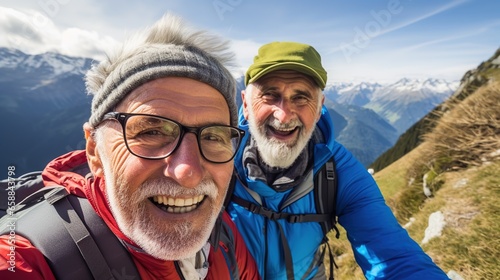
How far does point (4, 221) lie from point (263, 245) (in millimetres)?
2307

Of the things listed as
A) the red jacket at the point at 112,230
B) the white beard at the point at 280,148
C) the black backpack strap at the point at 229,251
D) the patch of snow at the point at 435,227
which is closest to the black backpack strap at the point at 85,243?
the red jacket at the point at 112,230

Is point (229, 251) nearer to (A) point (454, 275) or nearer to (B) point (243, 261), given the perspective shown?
(B) point (243, 261)

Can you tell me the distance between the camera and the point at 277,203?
10.2 ft

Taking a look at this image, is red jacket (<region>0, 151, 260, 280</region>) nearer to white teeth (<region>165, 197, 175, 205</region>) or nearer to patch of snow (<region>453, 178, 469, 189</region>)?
white teeth (<region>165, 197, 175, 205</region>)

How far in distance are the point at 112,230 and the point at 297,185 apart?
2052mm

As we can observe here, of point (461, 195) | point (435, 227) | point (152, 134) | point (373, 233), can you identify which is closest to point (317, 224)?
point (373, 233)

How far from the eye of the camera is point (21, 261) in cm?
131

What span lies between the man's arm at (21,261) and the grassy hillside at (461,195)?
4266 mm

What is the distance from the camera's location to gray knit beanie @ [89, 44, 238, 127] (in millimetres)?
1788

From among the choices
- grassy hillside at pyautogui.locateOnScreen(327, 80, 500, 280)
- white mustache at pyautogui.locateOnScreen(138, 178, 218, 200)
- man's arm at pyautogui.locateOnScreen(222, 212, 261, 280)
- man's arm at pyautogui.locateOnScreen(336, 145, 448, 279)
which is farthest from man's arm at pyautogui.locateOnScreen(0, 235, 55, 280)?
grassy hillside at pyautogui.locateOnScreen(327, 80, 500, 280)

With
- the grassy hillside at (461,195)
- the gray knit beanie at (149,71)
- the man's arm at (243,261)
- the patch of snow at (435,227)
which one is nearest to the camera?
the gray knit beanie at (149,71)

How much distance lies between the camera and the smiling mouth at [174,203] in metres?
1.63

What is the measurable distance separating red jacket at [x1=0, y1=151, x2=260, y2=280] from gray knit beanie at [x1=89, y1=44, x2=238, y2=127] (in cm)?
46
